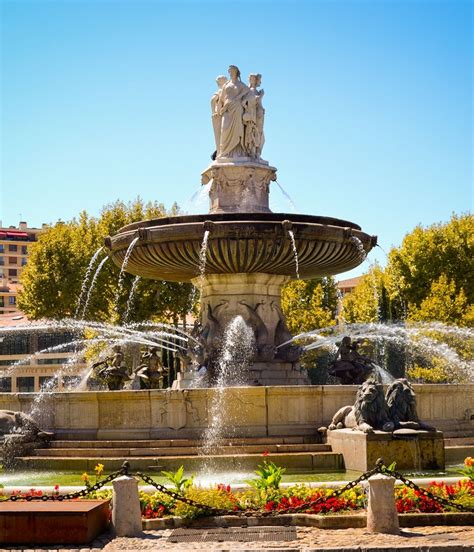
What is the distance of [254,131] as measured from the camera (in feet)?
68.8

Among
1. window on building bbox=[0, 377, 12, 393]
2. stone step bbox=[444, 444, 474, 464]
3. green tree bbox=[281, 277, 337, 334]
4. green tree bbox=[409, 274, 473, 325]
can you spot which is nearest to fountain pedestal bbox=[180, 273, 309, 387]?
stone step bbox=[444, 444, 474, 464]

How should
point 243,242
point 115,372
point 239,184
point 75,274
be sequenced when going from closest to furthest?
point 243,242
point 115,372
point 239,184
point 75,274

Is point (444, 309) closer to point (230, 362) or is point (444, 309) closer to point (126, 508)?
point (230, 362)

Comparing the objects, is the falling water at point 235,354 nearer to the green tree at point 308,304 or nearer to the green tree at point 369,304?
the green tree at point 308,304

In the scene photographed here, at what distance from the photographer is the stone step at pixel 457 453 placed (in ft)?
50.3

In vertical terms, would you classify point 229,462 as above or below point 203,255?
below

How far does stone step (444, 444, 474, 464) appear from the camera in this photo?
50.3ft

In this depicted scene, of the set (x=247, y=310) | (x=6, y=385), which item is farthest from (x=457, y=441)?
(x=6, y=385)

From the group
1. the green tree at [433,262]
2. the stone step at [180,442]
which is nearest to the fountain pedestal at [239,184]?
the stone step at [180,442]

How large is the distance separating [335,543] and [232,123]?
43.6ft

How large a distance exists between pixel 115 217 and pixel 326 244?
2537cm

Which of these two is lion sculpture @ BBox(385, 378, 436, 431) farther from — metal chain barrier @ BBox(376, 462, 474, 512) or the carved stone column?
the carved stone column

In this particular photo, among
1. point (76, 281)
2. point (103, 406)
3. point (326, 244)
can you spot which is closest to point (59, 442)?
point (103, 406)

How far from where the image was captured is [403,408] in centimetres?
1434
